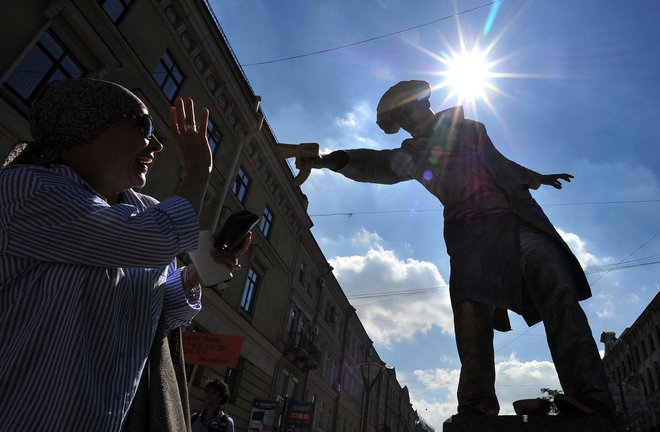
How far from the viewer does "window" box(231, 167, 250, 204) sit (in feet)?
56.9

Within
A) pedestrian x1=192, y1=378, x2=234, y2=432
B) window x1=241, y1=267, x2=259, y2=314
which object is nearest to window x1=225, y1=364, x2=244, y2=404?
window x1=241, y1=267, x2=259, y2=314

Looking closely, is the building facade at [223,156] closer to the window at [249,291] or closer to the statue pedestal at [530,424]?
the window at [249,291]

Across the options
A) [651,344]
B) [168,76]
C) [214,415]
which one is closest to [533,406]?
[214,415]

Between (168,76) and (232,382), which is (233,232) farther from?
(232,382)

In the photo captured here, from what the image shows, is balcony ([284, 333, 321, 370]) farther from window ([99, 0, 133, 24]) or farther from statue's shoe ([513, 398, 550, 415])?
statue's shoe ([513, 398, 550, 415])

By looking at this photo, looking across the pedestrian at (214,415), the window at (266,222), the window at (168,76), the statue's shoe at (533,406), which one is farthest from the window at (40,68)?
the window at (266,222)

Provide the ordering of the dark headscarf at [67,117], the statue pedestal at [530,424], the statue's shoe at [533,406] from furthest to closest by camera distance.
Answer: the statue's shoe at [533,406], the statue pedestal at [530,424], the dark headscarf at [67,117]

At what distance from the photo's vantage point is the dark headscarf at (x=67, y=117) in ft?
4.12

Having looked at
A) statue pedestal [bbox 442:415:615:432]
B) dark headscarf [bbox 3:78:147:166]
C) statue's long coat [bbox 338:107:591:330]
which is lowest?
statue pedestal [bbox 442:415:615:432]

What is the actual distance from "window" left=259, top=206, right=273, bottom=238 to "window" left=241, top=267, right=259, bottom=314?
2.11m

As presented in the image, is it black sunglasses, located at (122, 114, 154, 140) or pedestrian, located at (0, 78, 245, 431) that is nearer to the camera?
pedestrian, located at (0, 78, 245, 431)

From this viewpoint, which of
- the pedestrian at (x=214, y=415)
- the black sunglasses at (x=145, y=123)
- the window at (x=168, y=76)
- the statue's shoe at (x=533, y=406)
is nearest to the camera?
the black sunglasses at (x=145, y=123)

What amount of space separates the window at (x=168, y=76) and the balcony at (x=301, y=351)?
13586 mm

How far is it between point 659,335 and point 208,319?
1468 inches
